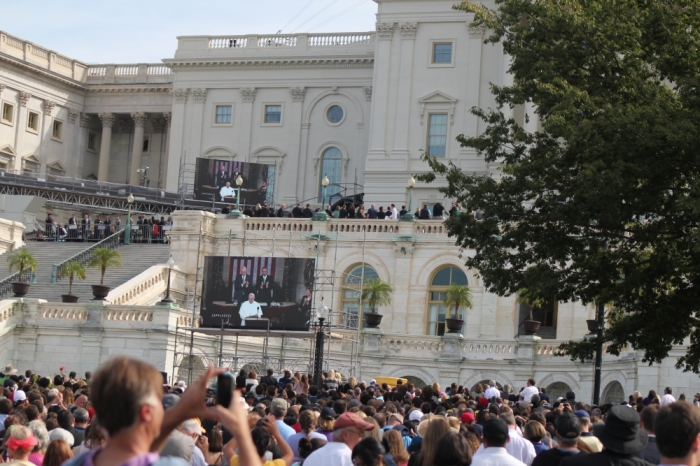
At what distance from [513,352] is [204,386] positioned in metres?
39.0

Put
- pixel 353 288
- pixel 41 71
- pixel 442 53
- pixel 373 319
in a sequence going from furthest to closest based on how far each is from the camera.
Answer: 1. pixel 41 71
2. pixel 442 53
3. pixel 353 288
4. pixel 373 319

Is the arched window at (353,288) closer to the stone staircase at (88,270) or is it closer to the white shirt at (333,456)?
the stone staircase at (88,270)

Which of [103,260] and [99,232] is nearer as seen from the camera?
[103,260]

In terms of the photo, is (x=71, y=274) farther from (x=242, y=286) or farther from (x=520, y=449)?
(x=520, y=449)

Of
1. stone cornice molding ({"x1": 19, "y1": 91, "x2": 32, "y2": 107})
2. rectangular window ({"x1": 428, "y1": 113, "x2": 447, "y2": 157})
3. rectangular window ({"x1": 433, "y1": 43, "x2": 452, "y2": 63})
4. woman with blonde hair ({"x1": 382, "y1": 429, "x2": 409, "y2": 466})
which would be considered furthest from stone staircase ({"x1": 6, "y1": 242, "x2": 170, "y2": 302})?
woman with blonde hair ({"x1": 382, "y1": 429, "x2": 409, "y2": 466})

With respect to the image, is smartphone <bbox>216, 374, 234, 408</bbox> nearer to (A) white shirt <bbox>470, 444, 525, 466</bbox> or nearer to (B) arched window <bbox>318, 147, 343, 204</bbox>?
(A) white shirt <bbox>470, 444, 525, 466</bbox>

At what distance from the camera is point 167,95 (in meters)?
85.1

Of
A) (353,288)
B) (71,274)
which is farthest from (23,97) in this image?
(353,288)

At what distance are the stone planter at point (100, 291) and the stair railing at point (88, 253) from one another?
6.81 m

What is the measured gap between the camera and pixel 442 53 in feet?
228

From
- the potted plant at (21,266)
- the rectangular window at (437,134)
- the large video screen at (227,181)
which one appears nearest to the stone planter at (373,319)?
the potted plant at (21,266)

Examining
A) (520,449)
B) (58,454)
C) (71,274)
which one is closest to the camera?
(58,454)

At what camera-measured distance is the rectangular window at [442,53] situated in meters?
69.4

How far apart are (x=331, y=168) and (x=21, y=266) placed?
30545 millimetres
